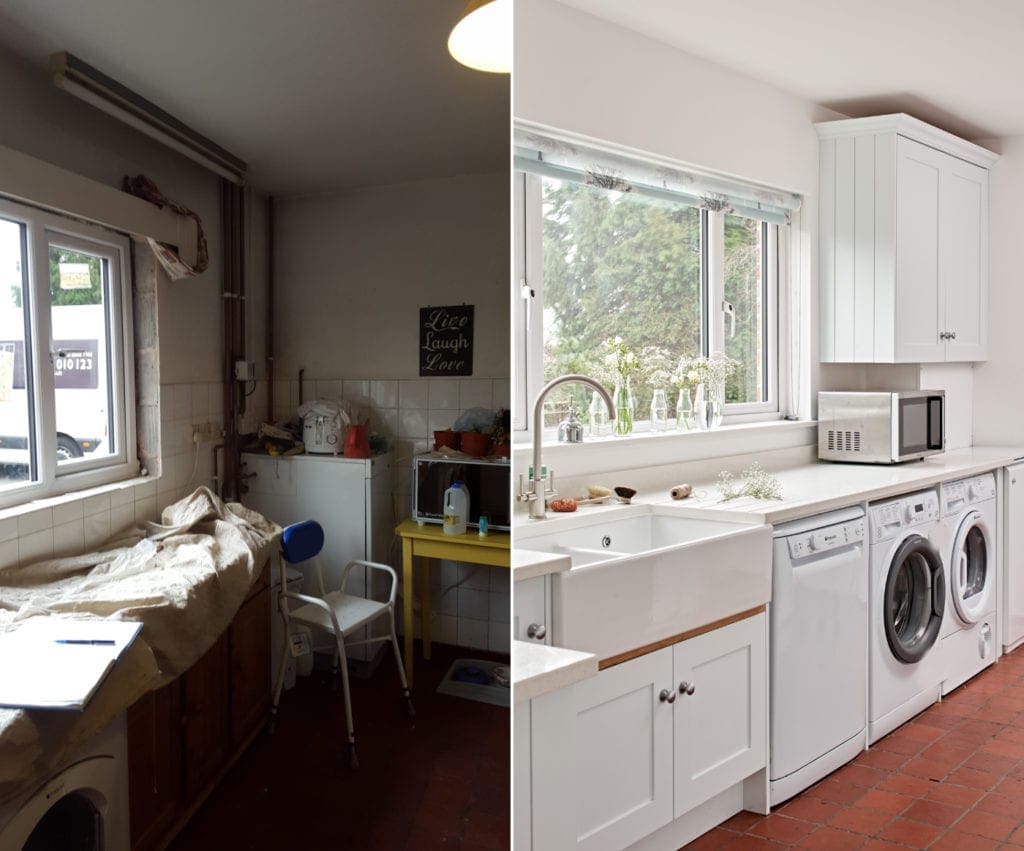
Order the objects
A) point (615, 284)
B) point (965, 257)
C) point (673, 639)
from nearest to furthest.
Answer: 1. point (673, 639)
2. point (615, 284)
3. point (965, 257)

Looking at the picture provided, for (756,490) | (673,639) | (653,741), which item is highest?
(756,490)

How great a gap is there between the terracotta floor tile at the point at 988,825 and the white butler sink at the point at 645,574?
2.10 ft

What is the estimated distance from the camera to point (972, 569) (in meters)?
2.49

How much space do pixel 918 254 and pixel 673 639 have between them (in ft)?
5.94

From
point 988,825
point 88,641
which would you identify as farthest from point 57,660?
point 988,825

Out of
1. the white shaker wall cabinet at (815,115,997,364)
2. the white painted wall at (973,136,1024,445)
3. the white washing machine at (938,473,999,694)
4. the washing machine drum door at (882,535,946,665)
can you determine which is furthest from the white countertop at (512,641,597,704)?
the white painted wall at (973,136,1024,445)

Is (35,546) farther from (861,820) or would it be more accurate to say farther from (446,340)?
(861,820)

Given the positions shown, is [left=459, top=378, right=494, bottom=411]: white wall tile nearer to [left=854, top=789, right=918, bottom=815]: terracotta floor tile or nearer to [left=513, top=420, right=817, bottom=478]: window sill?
[left=513, top=420, right=817, bottom=478]: window sill

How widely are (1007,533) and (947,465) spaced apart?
383mm

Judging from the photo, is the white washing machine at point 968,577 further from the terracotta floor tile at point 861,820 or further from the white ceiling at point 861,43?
the white ceiling at point 861,43

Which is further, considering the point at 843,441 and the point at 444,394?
the point at 843,441

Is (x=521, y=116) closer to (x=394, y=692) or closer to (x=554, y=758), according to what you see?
(x=554, y=758)

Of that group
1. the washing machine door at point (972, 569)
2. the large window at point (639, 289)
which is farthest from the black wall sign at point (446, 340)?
the washing machine door at point (972, 569)

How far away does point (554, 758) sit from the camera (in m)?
1.21
